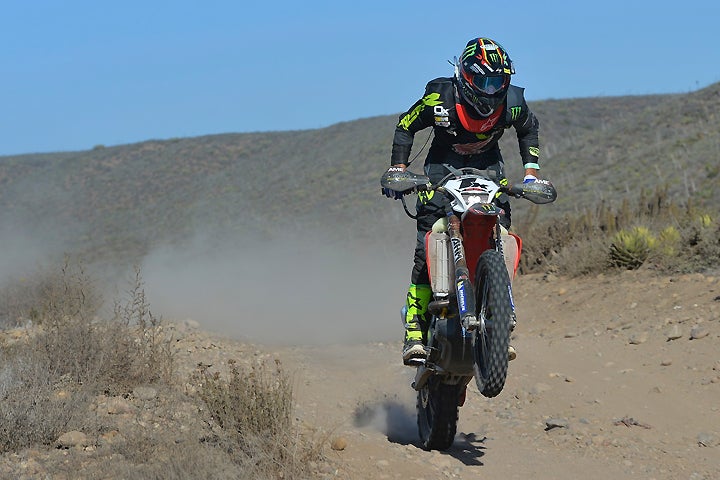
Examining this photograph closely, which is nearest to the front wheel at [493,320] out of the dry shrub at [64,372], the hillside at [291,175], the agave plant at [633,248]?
the dry shrub at [64,372]

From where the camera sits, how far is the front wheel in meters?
5.27

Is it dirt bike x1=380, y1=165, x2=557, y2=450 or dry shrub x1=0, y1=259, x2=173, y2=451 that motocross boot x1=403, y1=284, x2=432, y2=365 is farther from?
dry shrub x1=0, y1=259, x2=173, y2=451

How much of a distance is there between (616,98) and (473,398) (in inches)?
2017

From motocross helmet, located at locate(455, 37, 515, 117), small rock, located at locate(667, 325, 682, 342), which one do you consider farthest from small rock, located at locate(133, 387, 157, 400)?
small rock, located at locate(667, 325, 682, 342)

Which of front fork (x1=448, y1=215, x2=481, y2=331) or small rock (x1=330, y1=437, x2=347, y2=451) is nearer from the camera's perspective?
front fork (x1=448, y1=215, x2=481, y2=331)

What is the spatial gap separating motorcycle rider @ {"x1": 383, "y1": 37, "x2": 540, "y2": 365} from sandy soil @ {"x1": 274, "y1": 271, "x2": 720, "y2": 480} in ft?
3.32

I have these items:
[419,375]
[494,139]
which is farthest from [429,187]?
[419,375]

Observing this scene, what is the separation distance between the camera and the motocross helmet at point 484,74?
588 cm

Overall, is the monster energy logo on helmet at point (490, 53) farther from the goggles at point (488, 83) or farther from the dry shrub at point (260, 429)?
the dry shrub at point (260, 429)

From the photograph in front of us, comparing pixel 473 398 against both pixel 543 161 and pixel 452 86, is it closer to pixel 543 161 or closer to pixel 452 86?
pixel 452 86

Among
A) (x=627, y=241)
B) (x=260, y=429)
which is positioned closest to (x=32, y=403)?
(x=260, y=429)

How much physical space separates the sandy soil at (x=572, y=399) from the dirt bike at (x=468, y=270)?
0.76 meters

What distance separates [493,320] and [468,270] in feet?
2.02

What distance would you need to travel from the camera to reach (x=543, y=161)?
1433 inches
